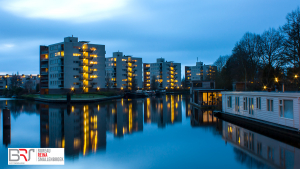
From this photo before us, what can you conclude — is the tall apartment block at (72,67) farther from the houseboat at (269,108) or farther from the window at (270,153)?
the window at (270,153)

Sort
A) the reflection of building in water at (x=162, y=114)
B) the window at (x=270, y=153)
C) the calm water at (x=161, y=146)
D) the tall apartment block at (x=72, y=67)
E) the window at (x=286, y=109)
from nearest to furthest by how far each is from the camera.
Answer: the calm water at (x=161, y=146)
the window at (x=270, y=153)
the window at (x=286, y=109)
the reflection of building in water at (x=162, y=114)
the tall apartment block at (x=72, y=67)

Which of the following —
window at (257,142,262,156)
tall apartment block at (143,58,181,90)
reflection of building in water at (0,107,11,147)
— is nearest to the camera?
window at (257,142,262,156)

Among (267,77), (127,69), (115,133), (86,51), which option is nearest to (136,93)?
(86,51)

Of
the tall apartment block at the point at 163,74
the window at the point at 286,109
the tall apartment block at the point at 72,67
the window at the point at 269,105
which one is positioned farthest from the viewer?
the tall apartment block at the point at 163,74

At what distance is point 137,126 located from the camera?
26.4m

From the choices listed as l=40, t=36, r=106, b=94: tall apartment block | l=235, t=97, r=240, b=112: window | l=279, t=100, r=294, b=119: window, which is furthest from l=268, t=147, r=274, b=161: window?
l=40, t=36, r=106, b=94: tall apartment block

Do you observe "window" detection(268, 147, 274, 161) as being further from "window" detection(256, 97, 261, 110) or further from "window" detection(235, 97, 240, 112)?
"window" detection(235, 97, 240, 112)

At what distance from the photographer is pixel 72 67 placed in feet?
277

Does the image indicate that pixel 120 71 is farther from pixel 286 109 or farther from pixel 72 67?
pixel 286 109

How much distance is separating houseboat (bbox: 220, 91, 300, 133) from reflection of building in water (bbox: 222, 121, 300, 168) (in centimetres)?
173

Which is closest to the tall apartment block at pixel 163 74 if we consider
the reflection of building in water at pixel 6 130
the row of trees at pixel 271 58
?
the row of trees at pixel 271 58

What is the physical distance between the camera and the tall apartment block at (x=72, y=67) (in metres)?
83.6

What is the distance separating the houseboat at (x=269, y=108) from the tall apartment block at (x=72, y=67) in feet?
220

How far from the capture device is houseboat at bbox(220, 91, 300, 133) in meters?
17.2
